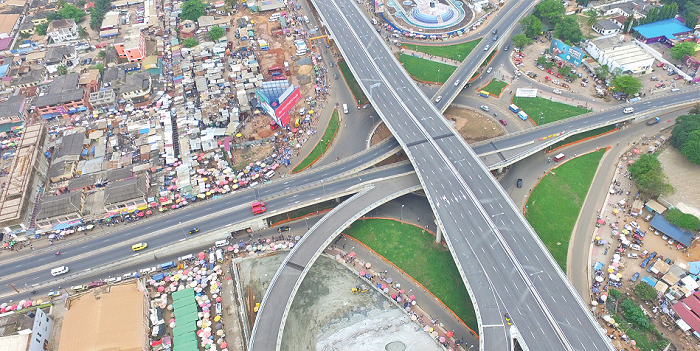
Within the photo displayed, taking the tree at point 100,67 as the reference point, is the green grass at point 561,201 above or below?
below

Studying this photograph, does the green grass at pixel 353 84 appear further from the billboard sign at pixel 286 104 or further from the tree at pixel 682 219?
the tree at pixel 682 219

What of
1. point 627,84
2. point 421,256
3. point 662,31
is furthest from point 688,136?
point 421,256

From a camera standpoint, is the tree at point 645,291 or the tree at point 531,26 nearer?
the tree at point 645,291

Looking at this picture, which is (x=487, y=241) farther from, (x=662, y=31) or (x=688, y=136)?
(x=662, y=31)

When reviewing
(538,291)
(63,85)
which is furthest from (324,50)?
(538,291)

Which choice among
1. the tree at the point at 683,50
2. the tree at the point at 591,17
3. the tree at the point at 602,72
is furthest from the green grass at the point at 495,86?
the tree at the point at 683,50

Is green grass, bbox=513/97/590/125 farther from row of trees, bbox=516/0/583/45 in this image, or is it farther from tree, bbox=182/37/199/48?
tree, bbox=182/37/199/48

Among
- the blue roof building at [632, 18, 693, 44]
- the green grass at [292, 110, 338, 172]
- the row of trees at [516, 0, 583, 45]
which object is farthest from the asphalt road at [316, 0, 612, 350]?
the blue roof building at [632, 18, 693, 44]
